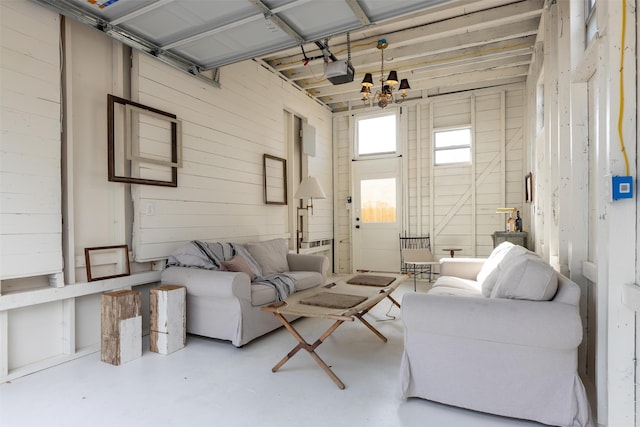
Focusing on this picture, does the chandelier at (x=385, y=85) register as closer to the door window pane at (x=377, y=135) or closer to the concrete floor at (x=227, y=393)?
the door window pane at (x=377, y=135)

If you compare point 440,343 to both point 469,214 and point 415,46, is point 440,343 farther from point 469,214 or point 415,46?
point 469,214

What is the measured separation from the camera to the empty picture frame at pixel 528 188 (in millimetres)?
4967

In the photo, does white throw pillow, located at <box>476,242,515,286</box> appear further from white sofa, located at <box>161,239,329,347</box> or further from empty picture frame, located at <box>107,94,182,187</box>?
empty picture frame, located at <box>107,94,182,187</box>

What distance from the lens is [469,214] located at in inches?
243

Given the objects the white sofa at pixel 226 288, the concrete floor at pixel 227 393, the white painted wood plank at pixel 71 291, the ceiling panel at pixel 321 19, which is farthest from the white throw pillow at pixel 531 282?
the white painted wood plank at pixel 71 291

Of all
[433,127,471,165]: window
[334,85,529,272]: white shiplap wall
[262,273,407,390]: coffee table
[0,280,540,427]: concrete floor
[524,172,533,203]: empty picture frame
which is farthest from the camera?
[433,127,471,165]: window

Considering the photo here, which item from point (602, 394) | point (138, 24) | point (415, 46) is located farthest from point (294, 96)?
point (602, 394)

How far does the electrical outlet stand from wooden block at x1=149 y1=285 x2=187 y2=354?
305 centimetres

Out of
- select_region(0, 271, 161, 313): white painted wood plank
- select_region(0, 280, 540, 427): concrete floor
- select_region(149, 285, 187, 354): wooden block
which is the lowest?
select_region(0, 280, 540, 427): concrete floor

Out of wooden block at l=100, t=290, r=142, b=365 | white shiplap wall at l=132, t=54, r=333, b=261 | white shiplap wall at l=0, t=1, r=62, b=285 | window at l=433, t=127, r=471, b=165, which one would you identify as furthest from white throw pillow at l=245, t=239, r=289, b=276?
window at l=433, t=127, r=471, b=165

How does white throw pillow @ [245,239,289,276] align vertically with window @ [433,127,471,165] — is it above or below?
below

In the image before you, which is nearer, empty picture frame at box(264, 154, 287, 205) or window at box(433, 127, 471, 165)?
empty picture frame at box(264, 154, 287, 205)

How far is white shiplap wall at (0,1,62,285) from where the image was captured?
241cm

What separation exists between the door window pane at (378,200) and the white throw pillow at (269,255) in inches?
110
